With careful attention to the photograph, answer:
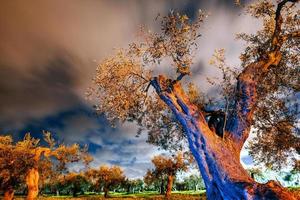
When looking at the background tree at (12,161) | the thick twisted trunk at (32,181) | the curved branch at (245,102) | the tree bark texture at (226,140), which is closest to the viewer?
the tree bark texture at (226,140)

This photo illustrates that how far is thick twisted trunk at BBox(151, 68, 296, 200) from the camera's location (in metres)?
9.75

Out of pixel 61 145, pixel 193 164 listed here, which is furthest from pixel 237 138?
pixel 61 145

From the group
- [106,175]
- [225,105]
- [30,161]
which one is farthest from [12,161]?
[106,175]

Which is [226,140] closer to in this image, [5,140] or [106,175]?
[5,140]

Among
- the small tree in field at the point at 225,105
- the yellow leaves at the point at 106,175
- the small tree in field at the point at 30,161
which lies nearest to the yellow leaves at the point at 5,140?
the small tree in field at the point at 30,161

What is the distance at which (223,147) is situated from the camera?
1173 cm

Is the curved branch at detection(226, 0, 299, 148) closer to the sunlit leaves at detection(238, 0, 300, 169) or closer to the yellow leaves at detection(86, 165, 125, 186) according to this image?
the sunlit leaves at detection(238, 0, 300, 169)

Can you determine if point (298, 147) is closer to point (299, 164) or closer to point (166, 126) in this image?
point (299, 164)

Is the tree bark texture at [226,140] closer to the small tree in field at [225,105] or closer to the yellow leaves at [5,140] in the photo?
the small tree in field at [225,105]

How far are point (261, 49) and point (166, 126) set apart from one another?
677cm

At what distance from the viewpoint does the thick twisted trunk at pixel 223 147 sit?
384 inches

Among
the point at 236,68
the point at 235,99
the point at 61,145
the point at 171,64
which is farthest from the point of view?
the point at 61,145

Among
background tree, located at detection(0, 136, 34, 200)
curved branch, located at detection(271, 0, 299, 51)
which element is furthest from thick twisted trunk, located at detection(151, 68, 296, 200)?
background tree, located at detection(0, 136, 34, 200)

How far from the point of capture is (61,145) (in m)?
42.8
